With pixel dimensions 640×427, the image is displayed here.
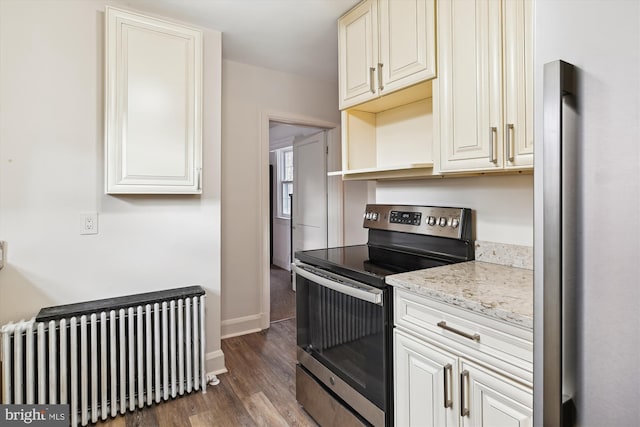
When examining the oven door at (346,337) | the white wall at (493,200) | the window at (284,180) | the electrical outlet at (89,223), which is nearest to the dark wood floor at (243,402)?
the oven door at (346,337)

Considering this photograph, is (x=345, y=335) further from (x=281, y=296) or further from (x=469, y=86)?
(x=281, y=296)

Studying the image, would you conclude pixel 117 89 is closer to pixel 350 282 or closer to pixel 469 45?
pixel 350 282

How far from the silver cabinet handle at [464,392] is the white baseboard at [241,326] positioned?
7.35 ft

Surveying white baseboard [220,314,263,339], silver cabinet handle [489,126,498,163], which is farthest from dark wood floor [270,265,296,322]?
silver cabinet handle [489,126,498,163]

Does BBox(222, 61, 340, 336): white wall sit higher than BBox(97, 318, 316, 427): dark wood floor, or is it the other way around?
BBox(222, 61, 340, 336): white wall

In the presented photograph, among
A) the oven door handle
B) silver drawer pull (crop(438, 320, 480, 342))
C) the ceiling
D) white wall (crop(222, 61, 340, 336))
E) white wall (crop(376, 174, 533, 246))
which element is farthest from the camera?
white wall (crop(222, 61, 340, 336))

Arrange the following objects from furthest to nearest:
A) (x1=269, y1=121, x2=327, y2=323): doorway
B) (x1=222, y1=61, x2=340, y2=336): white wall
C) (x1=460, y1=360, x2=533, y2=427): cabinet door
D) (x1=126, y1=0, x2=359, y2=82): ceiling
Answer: (x1=269, y1=121, x2=327, y2=323): doorway → (x1=222, y1=61, x2=340, y2=336): white wall → (x1=126, y1=0, x2=359, y2=82): ceiling → (x1=460, y1=360, x2=533, y2=427): cabinet door

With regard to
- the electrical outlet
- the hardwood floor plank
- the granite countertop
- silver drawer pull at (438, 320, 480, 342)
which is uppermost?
the electrical outlet

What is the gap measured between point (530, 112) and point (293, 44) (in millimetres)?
1876

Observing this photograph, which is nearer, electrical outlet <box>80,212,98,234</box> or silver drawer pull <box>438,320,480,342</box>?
silver drawer pull <box>438,320,480,342</box>

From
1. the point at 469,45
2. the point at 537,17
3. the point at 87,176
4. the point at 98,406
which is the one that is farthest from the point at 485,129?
the point at 98,406

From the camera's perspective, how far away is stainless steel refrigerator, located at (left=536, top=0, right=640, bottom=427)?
0.51 m

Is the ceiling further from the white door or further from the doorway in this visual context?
the white door

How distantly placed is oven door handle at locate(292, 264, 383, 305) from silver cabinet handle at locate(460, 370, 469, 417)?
0.37 meters
